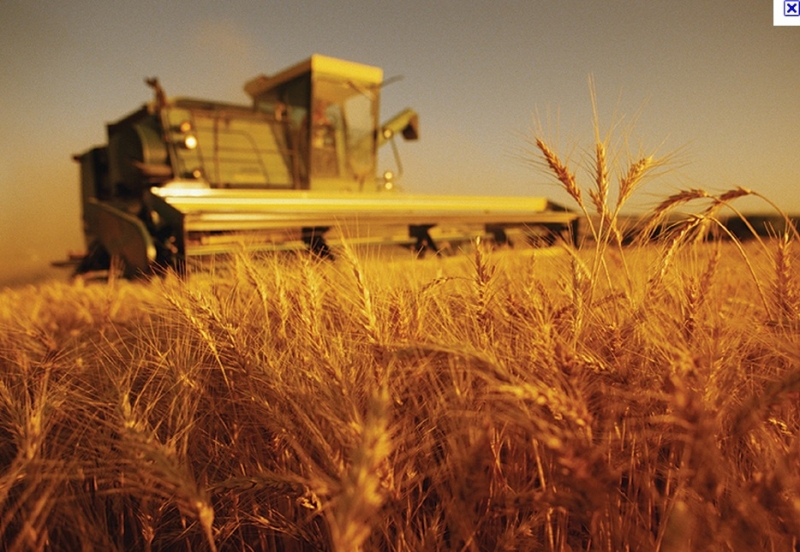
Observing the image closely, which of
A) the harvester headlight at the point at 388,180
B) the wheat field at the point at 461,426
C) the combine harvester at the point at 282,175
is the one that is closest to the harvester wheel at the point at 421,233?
the combine harvester at the point at 282,175

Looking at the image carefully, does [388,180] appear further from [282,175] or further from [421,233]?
[421,233]

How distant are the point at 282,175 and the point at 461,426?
6522 mm

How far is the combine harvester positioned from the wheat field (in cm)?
305

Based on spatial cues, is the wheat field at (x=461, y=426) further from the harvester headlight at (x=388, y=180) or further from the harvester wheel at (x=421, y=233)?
the harvester headlight at (x=388, y=180)

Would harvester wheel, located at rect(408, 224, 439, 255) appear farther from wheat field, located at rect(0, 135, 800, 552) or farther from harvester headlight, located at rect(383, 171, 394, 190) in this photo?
wheat field, located at rect(0, 135, 800, 552)

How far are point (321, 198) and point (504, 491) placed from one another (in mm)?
4253

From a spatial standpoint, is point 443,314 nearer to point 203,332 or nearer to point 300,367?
point 300,367

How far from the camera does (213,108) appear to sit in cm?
698

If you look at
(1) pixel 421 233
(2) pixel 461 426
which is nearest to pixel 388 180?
(1) pixel 421 233

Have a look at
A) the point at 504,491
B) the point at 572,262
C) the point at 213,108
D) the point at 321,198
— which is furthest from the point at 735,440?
the point at 213,108

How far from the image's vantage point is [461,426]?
0.83 meters

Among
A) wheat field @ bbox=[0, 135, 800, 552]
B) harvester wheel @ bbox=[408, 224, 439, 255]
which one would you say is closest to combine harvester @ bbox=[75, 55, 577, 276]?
harvester wheel @ bbox=[408, 224, 439, 255]

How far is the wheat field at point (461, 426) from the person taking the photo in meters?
0.59

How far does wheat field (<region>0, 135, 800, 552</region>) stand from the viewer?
23.4 inches
